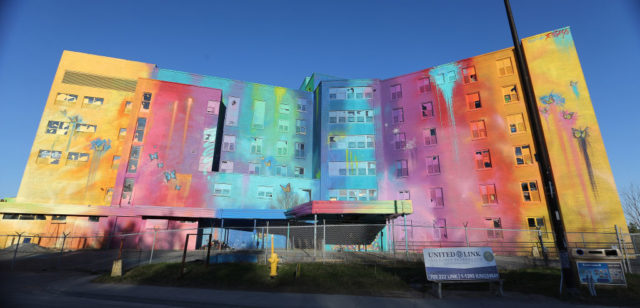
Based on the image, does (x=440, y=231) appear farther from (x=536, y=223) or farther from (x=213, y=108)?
(x=213, y=108)

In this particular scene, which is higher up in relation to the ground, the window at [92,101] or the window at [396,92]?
the window at [396,92]

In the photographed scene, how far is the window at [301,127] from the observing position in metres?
46.1

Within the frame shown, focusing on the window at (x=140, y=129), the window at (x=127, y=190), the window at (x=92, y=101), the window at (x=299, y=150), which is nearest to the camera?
Answer: the window at (x=127, y=190)

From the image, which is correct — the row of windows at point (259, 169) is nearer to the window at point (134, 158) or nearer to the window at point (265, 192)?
the window at point (265, 192)

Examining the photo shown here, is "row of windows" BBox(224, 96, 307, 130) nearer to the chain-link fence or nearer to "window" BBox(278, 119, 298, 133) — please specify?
"window" BBox(278, 119, 298, 133)

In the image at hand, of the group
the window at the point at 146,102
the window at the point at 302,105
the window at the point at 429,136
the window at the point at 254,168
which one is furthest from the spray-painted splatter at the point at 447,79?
the window at the point at 146,102

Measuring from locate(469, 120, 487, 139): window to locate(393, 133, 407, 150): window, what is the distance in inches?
301

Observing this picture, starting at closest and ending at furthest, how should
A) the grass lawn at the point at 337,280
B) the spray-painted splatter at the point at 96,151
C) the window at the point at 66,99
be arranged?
the grass lawn at the point at 337,280 < the spray-painted splatter at the point at 96,151 < the window at the point at 66,99

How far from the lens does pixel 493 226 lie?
104ft

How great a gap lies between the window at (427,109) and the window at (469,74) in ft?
16.1

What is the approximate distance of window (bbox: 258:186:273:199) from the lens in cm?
3925

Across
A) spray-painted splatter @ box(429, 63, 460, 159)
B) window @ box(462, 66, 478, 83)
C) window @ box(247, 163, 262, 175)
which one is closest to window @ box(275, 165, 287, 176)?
window @ box(247, 163, 262, 175)

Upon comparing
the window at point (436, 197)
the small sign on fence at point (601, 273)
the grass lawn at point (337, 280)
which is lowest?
the grass lawn at point (337, 280)

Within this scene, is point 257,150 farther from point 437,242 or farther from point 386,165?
point 437,242
